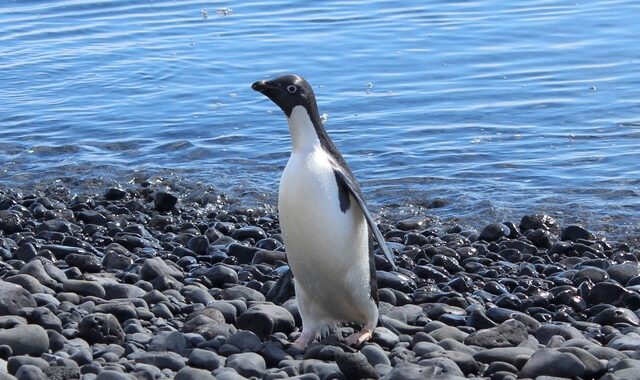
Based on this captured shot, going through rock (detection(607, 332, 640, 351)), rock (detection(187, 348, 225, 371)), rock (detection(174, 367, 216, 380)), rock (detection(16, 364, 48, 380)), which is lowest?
rock (detection(607, 332, 640, 351))

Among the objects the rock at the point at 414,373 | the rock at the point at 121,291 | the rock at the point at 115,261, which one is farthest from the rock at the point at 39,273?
the rock at the point at 414,373

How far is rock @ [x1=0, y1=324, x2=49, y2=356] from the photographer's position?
18.5ft

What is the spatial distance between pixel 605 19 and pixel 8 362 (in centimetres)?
1402

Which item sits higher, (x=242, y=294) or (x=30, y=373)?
(x=30, y=373)

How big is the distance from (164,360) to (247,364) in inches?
14.2

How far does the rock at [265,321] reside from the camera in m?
6.35

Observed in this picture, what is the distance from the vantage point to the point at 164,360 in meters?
5.57

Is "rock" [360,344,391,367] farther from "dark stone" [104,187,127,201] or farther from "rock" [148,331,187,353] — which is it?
"dark stone" [104,187,127,201]

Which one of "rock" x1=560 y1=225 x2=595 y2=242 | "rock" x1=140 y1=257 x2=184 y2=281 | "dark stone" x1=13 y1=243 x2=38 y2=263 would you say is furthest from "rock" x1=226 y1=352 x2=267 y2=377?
"rock" x1=560 y1=225 x2=595 y2=242

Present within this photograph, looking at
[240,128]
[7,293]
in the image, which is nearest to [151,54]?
[240,128]

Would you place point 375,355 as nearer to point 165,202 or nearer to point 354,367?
point 354,367

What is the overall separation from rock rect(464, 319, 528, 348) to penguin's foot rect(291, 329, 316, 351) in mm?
780

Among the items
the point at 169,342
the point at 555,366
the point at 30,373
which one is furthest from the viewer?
the point at 169,342

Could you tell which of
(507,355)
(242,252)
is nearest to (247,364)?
(507,355)
